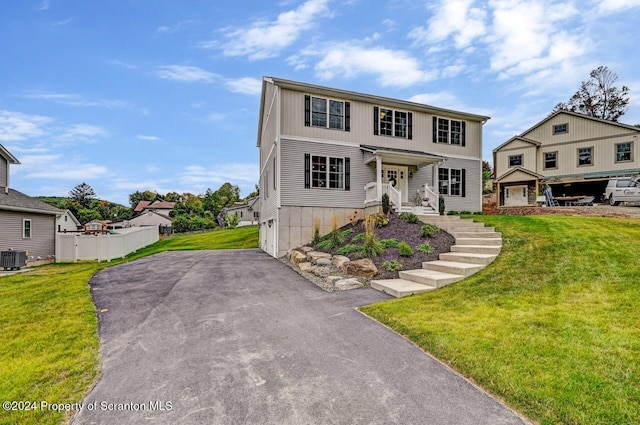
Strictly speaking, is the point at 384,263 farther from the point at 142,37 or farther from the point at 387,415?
the point at 142,37

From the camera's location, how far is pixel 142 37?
48.5 feet

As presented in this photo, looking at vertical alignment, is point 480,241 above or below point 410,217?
below

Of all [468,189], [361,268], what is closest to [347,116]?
[468,189]

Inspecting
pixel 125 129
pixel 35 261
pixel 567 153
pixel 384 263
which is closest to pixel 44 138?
pixel 125 129

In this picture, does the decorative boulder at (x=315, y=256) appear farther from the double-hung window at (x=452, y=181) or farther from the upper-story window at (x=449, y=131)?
the upper-story window at (x=449, y=131)

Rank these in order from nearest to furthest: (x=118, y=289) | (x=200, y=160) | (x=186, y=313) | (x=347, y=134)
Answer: (x=186, y=313) → (x=118, y=289) → (x=347, y=134) → (x=200, y=160)

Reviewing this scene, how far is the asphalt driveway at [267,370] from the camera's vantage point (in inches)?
107

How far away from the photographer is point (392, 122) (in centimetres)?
1562

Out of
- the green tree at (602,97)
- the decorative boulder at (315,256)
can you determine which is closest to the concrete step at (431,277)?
the decorative boulder at (315,256)

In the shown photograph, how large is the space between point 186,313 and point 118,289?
3536 mm

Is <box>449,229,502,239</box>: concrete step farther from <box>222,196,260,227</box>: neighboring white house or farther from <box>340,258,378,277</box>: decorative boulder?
<box>222,196,260,227</box>: neighboring white house

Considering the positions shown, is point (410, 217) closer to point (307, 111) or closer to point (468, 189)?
point (307, 111)

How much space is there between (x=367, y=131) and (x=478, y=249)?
8362 mm

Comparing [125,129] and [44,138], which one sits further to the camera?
[125,129]
